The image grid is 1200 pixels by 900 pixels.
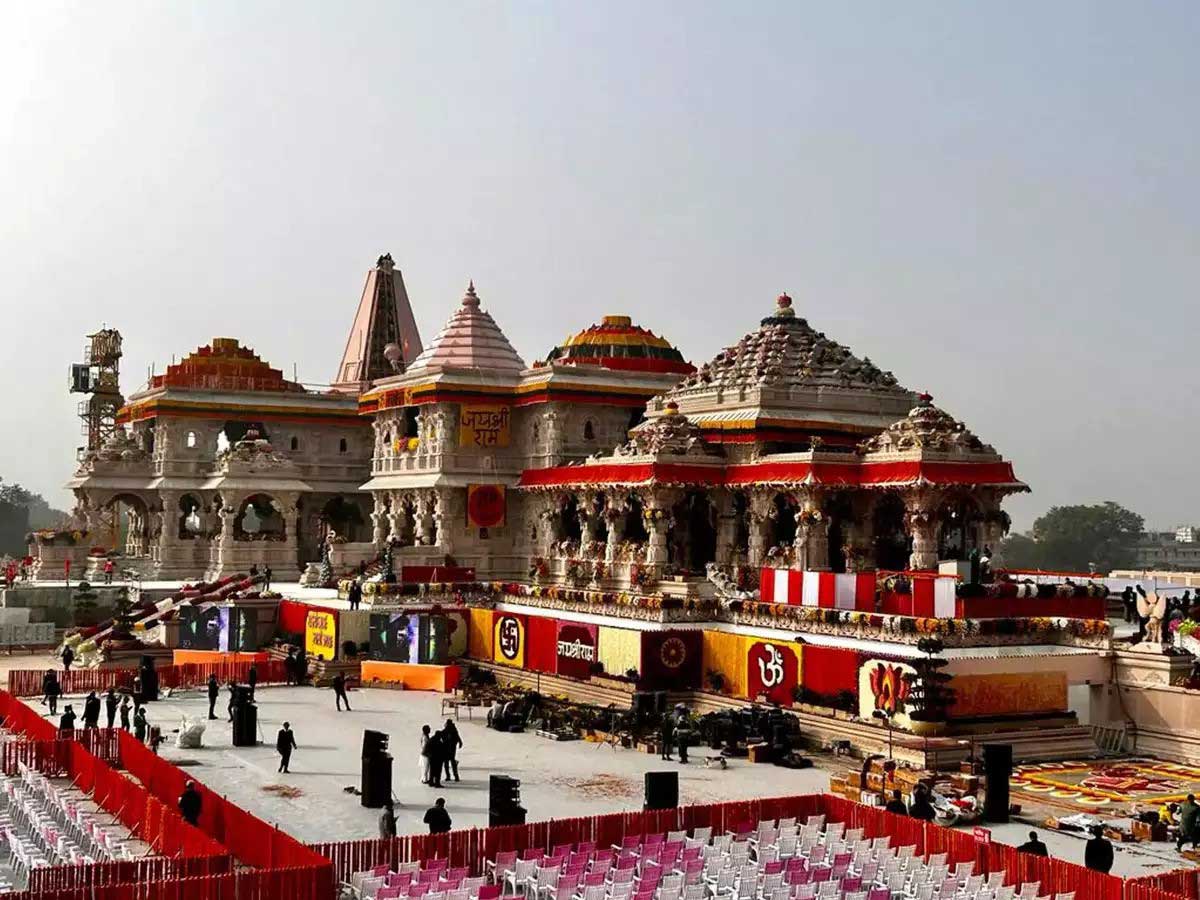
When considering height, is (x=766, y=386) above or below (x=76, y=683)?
above

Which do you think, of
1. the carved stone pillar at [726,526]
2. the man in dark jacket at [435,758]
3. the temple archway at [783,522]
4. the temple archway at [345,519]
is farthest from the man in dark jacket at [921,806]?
the temple archway at [345,519]

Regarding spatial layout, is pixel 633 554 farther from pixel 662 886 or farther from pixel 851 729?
pixel 662 886

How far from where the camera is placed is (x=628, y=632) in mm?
34781

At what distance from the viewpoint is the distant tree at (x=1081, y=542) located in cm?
11538

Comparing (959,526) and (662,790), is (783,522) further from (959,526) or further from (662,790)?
(662,790)

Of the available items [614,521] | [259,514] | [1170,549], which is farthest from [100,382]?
[1170,549]

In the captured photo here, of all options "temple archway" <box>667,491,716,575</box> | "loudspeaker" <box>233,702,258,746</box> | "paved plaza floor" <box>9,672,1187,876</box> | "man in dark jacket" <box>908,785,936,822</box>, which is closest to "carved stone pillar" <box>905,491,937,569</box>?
"temple archway" <box>667,491,716,575</box>

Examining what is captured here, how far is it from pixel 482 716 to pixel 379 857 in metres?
16.5

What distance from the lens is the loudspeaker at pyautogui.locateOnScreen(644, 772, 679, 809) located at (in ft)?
69.5

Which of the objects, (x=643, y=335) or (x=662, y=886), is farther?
(x=643, y=335)

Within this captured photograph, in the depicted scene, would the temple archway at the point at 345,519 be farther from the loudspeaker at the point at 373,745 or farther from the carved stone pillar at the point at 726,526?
the loudspeaker at the point at 373,745

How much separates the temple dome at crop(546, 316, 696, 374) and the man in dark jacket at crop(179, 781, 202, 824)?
3695cm

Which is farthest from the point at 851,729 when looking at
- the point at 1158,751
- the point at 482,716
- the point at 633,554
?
the point at 633,554

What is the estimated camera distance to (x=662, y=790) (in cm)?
2120
